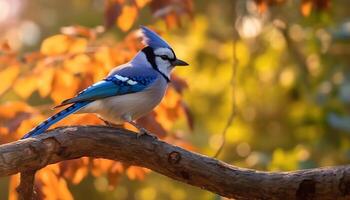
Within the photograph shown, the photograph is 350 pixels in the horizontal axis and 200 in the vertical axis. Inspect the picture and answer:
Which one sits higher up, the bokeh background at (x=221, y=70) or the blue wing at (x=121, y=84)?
the bokeh background at (x=221, y=70)

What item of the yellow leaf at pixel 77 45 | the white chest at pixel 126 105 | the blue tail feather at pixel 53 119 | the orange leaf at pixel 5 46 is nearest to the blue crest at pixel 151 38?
the white chest at pixel 126 105

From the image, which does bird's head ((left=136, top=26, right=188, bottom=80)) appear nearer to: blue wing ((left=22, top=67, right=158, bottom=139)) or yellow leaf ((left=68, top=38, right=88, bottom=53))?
blue wing ((left=22, top=67, right=158, bottom=139))

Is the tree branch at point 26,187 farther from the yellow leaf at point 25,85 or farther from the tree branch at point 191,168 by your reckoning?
the yellow leaf at point 25,85

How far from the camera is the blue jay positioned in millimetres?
2828

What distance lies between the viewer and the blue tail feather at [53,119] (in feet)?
8.24

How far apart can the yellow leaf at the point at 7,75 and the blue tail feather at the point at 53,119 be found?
0.63 metres

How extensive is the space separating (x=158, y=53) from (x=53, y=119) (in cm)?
72

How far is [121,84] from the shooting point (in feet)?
9.82

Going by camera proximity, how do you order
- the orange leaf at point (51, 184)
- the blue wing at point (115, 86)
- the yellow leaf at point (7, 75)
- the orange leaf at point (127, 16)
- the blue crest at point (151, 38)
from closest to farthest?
1. the blue wing at point (115, 86)
2. the orange leaf at point (51, 184)
3. the blue crest at point (151, 38)
4. the yellow leaf at point (7, 75)
5. the orange leaf at point (127, 16)

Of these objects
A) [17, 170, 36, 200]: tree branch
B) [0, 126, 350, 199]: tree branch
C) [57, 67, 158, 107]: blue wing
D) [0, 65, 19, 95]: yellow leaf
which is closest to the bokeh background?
[0, 65, 19, 95]: yellow leaf

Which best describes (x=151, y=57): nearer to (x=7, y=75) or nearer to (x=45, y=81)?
(x=45, y=81)

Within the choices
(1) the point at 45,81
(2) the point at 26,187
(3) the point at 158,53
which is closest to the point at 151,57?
(3) the point at 158,53

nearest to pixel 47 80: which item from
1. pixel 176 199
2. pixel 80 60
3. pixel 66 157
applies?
pixel 80 60

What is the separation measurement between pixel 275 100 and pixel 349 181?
3254 millimetres
